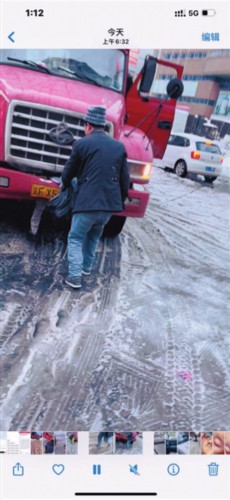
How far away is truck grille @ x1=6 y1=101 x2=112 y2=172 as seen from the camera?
4.34 meters

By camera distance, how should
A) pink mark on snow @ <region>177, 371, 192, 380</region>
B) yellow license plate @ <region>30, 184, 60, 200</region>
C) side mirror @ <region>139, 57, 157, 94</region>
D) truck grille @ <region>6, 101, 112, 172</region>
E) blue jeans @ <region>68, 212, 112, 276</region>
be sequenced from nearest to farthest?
pink mark on snow @ <region>177, 371, 192, 380</region> < blue jeans @ <region>68, 212, 112, 276</region> < truck grille @ <region>6, 101, 112, 172</region> < yellow license plate @ <region>30, 184, 60, 200</region> < side mirror @ <region>139, 57, 157, 94</region>

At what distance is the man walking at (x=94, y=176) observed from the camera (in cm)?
386

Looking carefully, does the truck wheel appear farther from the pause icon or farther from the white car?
the white car

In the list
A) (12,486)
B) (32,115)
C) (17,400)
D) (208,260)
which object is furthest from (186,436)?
(208,260)

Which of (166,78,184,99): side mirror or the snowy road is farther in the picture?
(166,78,184,99): side mirror

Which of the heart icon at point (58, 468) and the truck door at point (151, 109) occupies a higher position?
the truck door at point (151, 109)

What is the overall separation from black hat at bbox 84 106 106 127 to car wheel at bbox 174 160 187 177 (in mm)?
8913

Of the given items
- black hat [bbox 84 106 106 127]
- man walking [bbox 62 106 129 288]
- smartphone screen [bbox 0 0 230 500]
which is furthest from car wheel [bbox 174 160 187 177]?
black hat [bbox 84 106 106 127]

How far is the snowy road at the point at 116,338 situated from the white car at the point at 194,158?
6829 mm
